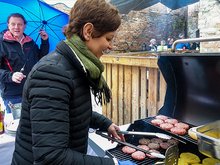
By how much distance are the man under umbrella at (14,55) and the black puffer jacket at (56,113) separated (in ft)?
6.16

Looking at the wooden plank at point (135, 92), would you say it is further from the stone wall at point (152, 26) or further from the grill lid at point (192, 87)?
the stone wall at point (152, 26)

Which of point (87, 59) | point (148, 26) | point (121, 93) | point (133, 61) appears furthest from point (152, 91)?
point (148, 26)

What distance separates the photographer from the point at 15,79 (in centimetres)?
248

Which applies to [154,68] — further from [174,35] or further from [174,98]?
[174,35]

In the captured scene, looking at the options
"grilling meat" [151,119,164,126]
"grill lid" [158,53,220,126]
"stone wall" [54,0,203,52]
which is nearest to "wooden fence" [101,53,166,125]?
"grill lid" [158,53,220,126]

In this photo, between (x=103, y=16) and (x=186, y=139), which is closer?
(x=103, y=16)

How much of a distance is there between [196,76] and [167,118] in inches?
16.7

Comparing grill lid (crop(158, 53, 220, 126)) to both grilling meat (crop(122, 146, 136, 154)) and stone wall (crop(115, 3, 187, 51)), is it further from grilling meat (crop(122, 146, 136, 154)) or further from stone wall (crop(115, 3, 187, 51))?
stone wall (crop(115, 3, 187, 51))

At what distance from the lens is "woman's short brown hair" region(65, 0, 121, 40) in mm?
1000

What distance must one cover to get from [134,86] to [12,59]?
64.6 inches

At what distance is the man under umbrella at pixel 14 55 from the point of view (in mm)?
2750

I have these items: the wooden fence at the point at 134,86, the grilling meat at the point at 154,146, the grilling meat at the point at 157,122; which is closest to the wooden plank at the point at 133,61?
the wooden fence at the point at 134,86

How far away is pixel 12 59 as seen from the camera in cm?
280

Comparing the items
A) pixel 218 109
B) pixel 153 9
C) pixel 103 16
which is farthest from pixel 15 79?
pixel 153 9
